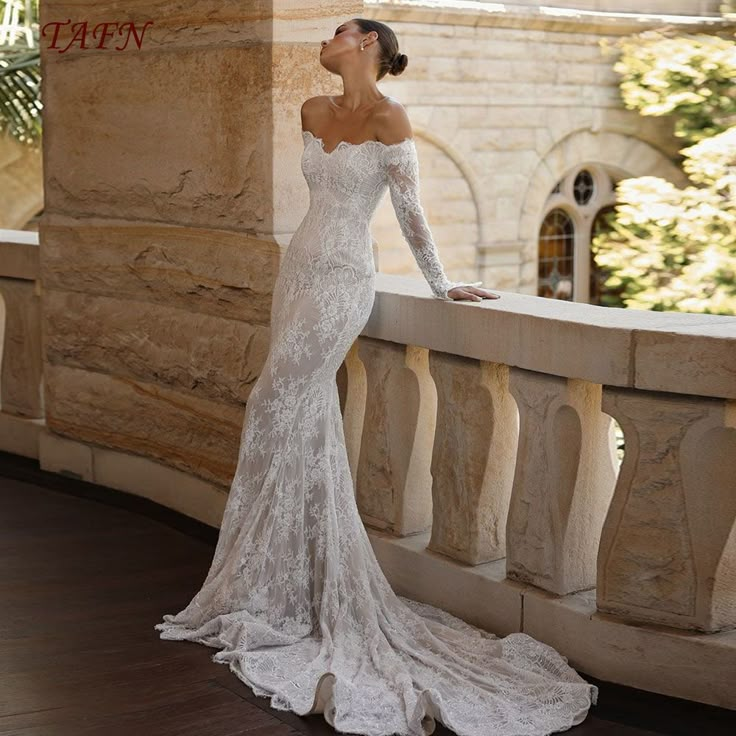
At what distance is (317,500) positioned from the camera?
4.32 m

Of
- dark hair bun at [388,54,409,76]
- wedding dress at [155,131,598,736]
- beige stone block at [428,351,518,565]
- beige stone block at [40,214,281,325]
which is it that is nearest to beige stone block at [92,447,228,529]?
beige stone block at [40,214,281,325]

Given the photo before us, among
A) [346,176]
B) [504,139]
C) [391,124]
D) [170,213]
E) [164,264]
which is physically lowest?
[164,264]

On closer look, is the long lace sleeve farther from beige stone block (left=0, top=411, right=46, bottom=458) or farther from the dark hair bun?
beige stone block (left=0, top=411, right=46, bottom=458)

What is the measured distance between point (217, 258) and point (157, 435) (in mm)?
934

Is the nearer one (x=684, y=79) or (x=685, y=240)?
(x=685, y=240)

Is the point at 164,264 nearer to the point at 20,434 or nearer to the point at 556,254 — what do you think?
the point at 20,434

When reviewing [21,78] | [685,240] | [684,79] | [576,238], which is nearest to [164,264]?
[21,78]

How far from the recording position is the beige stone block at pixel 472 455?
13.8 feet

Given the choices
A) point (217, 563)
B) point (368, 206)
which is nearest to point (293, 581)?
point (217, 563)

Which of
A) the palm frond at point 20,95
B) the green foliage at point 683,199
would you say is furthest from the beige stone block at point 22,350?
the green foliage at point 683,199

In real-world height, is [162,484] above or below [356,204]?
below

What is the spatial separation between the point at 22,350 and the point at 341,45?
9.64 feet

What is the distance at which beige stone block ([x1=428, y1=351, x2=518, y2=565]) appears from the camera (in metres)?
4.22

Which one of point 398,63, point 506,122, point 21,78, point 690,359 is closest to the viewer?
point 690,359
